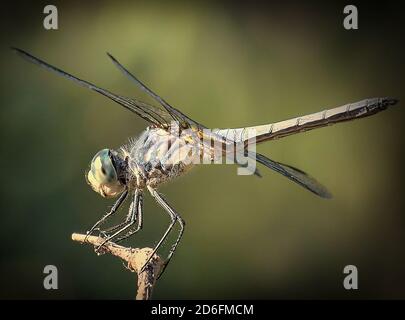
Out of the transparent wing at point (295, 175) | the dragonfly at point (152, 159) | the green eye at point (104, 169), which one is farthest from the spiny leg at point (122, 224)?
the transparent wing at point (295, 175)

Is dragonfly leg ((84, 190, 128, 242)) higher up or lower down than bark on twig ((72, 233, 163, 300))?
higher up

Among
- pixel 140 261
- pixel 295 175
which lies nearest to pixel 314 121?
pixel 295 175

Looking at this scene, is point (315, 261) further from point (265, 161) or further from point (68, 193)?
point (265, 161)

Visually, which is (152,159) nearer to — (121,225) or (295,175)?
(121,225)

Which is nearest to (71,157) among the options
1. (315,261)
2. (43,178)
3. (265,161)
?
(43,178)

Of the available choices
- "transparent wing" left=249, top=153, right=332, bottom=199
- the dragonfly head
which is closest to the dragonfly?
the dragonfly head

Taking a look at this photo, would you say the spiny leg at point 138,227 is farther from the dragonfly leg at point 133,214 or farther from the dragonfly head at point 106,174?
the dragonfly head at point 106,174

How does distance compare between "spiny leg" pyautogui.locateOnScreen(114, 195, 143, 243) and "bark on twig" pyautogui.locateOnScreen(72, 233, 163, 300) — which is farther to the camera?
"spiny leg" pyautogui.locateOnScreen(114, 195, 143, 243)

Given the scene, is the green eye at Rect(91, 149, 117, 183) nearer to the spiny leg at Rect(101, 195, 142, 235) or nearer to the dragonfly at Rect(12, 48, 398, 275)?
the dragonfly at Rect(12, 48, 398, 275)
